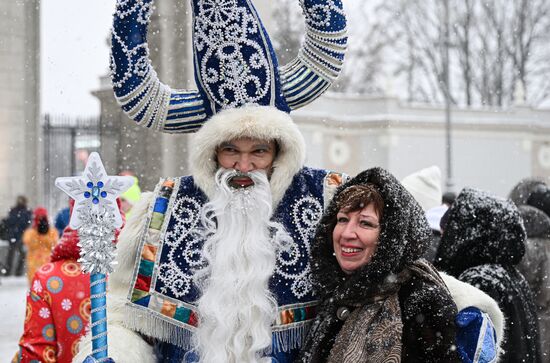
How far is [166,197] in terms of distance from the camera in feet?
10.0

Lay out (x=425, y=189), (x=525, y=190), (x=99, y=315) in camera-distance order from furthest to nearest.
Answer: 1. (x=425, y=189)
2. (x=525, y=190)
3. (x=99, y=315)

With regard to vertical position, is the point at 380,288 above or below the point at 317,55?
below

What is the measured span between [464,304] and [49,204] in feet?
53.8

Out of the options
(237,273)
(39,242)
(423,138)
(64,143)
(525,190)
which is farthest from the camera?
(423,138)

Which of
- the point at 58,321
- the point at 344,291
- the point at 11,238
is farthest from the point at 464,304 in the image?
the point at 11,238

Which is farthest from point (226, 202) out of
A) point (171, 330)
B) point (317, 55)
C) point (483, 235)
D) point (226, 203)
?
point (483, 235)

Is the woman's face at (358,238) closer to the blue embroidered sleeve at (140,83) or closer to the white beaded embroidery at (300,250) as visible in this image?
the white beaded embroidery at (300,250)

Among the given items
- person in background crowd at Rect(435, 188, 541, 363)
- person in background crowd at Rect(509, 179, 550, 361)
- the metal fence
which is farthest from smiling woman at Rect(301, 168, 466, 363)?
the metal fence

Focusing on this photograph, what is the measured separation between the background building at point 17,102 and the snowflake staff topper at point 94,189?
13.4 meters

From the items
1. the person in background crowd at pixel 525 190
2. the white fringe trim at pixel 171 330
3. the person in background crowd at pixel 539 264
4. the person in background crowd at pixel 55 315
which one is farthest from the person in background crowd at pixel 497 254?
the person in background crowd at pixel 55 315

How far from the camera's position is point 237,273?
9.57ft

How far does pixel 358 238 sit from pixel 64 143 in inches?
655

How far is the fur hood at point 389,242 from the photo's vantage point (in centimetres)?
260

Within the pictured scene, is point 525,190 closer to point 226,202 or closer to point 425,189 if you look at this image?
point 425,189
